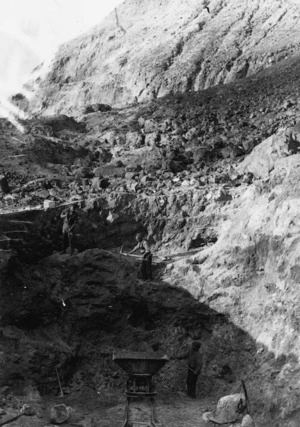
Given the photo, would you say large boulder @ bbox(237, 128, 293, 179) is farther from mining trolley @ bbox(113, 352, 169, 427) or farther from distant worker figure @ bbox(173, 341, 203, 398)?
mining trolley @ bbox(113, 352, 169, 427)

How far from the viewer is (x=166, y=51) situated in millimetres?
34125

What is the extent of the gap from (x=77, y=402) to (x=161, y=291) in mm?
3033

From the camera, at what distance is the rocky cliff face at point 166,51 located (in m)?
30.8

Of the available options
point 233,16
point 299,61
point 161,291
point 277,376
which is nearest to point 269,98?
point 299,61

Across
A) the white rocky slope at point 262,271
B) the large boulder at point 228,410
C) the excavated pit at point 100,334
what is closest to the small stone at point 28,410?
the excavated pit at point 100,334

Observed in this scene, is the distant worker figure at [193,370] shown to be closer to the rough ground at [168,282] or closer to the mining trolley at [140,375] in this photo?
the rough ground at [168,282]

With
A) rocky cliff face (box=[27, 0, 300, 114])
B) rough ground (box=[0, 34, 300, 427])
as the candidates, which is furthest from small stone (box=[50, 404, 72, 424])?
rocky cliff face (box=[27, 0, 300, 114])

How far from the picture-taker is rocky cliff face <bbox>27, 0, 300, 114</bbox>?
30.8 metres

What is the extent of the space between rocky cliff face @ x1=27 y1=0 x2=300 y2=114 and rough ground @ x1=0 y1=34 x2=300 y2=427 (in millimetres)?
12989

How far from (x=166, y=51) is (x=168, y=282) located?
76.2 ft

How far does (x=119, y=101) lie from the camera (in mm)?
34156

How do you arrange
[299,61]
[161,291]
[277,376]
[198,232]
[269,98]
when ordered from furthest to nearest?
[299,61] → [269,98] → [198,232] → [161,291] → [277,376]

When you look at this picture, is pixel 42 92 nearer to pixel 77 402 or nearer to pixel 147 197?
pixel 147 197

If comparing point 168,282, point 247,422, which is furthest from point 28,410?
point 168,282
